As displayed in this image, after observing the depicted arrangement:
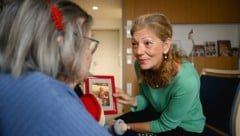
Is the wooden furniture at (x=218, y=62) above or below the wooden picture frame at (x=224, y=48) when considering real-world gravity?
below

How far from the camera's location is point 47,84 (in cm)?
54

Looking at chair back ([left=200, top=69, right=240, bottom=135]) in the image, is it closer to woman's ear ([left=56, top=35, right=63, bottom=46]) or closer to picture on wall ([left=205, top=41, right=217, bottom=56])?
woman's ear ([left=56, top=35, right=63, bottom=46])

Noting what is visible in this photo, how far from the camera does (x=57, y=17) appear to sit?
609mm

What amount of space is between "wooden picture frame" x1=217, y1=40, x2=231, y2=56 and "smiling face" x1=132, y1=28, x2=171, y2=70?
3084mm

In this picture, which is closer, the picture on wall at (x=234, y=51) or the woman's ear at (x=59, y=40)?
the woman's ear at (x=59, y=40)

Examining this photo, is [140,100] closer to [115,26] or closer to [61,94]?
[61,94]

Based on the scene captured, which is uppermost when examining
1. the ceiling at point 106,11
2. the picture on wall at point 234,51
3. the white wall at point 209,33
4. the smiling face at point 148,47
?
the ceiling at point 106,11

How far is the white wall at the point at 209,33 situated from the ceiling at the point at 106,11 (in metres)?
1.43

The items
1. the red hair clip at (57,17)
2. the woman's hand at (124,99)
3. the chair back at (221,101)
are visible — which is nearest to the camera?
the red hair clip at (57,17)

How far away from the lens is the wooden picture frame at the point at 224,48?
164 inches

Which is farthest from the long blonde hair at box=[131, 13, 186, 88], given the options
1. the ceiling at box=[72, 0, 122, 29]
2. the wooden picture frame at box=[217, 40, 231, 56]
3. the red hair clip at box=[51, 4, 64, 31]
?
the ceiling at box=[72, 0, 122, 29]

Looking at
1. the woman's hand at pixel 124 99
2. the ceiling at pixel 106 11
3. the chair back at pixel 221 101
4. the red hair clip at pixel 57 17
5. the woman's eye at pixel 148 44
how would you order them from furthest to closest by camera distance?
the ceiling at pixel 106 11 → the woman's hand at pixel 124 99 → the woman's eye at pixel 148 44 → the chair back at pixel 221 101 → the red hair clip at pixel 57 17

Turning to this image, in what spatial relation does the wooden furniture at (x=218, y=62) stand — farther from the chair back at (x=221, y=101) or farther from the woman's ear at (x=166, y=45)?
the woman's ear at (x=166, y=45)

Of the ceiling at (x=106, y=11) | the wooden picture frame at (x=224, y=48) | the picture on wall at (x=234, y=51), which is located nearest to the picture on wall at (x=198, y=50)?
the wooden picture frame at (x=224, y=48)
